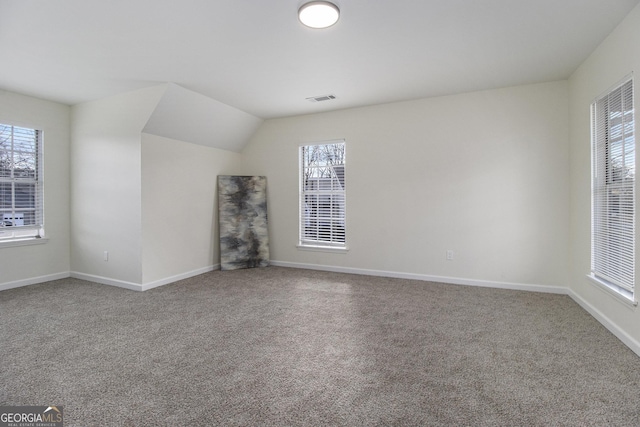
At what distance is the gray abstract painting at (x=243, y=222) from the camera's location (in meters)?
5.21

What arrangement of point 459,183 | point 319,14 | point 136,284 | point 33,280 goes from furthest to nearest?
point 33,280, point 459,183, point 136,284, point 319,14

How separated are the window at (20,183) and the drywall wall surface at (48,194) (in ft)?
0.28

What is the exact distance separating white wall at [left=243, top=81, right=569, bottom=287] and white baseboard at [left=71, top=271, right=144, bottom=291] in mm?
2474

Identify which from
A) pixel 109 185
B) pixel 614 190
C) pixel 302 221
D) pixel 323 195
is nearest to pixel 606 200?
pixel 614 190

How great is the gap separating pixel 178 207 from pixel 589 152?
16.6 feet

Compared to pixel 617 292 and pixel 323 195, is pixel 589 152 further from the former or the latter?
pixel 323 195

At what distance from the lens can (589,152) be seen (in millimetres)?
3201

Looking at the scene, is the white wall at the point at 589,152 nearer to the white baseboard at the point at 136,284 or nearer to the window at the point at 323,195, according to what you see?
the window at the point at 323,195

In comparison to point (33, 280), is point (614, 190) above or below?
above

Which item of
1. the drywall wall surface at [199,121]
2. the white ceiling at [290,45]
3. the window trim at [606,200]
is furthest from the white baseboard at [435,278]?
the white ceiling at [290,45]

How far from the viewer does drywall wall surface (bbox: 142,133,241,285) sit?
413 centimetres

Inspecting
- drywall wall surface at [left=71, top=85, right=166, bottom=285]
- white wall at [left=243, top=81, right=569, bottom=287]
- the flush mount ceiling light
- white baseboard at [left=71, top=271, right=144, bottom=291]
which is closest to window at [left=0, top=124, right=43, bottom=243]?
drywall wall surface at [left=71, top=85, right=166, bottom=285]

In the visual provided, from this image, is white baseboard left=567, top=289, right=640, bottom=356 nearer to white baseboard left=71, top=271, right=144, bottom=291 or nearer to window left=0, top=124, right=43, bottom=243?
white baseboard left=71, top=271, right=144, bottom=291

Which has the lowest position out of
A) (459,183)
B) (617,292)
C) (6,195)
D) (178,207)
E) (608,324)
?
(608,324)
